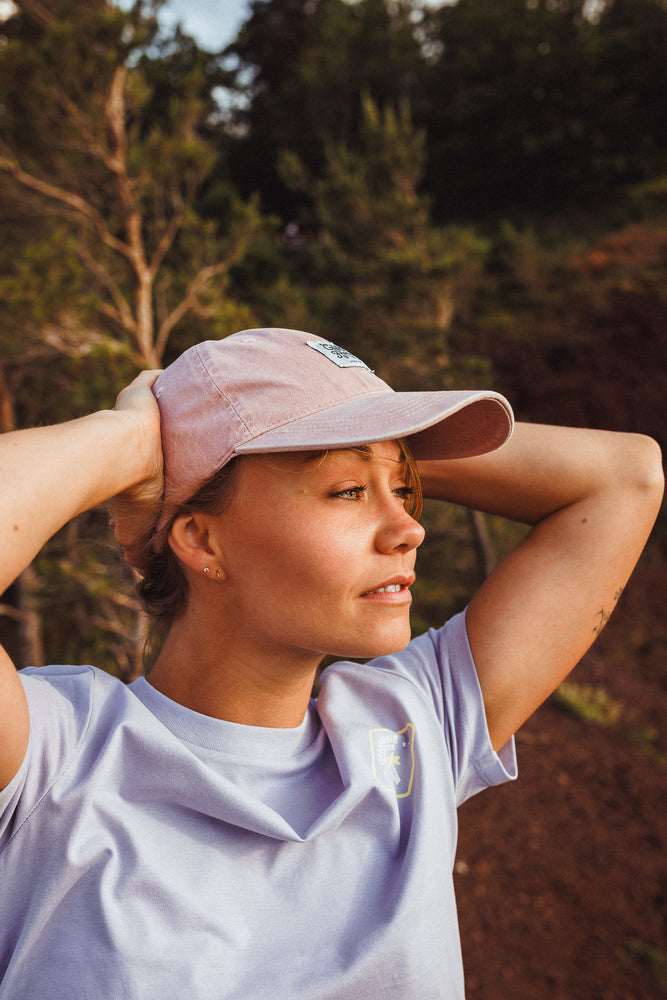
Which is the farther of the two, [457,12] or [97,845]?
[457,12]

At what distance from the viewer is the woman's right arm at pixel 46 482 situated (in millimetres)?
973

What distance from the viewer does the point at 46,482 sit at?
1027mm

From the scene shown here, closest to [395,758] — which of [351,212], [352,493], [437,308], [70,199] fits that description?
[352,493]

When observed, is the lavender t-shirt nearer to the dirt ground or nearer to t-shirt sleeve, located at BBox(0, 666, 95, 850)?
t-shirt sleeve, located at BBox(0, 666, 95, 850)

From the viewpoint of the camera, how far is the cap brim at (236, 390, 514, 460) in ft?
3.79

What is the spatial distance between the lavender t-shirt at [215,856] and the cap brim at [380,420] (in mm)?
563

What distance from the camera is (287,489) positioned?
1241mm

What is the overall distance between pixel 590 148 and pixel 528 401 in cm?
1061

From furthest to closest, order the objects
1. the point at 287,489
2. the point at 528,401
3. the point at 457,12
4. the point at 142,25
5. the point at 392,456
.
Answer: the point at 457,12 → the point at 528,401 → the point at 142,25 → the point at 392,456 → the point at 287,489

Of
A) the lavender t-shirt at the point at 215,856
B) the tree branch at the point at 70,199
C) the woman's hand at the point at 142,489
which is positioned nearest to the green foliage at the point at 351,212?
the tree branch at the point at 70,199

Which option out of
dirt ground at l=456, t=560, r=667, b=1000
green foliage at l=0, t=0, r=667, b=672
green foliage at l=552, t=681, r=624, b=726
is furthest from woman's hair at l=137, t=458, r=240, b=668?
green foliage at l=552, t=681, r=624, b=726

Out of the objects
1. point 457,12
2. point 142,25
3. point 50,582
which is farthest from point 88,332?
point 457,12

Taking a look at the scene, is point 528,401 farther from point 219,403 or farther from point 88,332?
point 219,403

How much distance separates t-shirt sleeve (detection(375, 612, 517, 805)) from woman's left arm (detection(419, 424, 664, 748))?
0.11 ft
